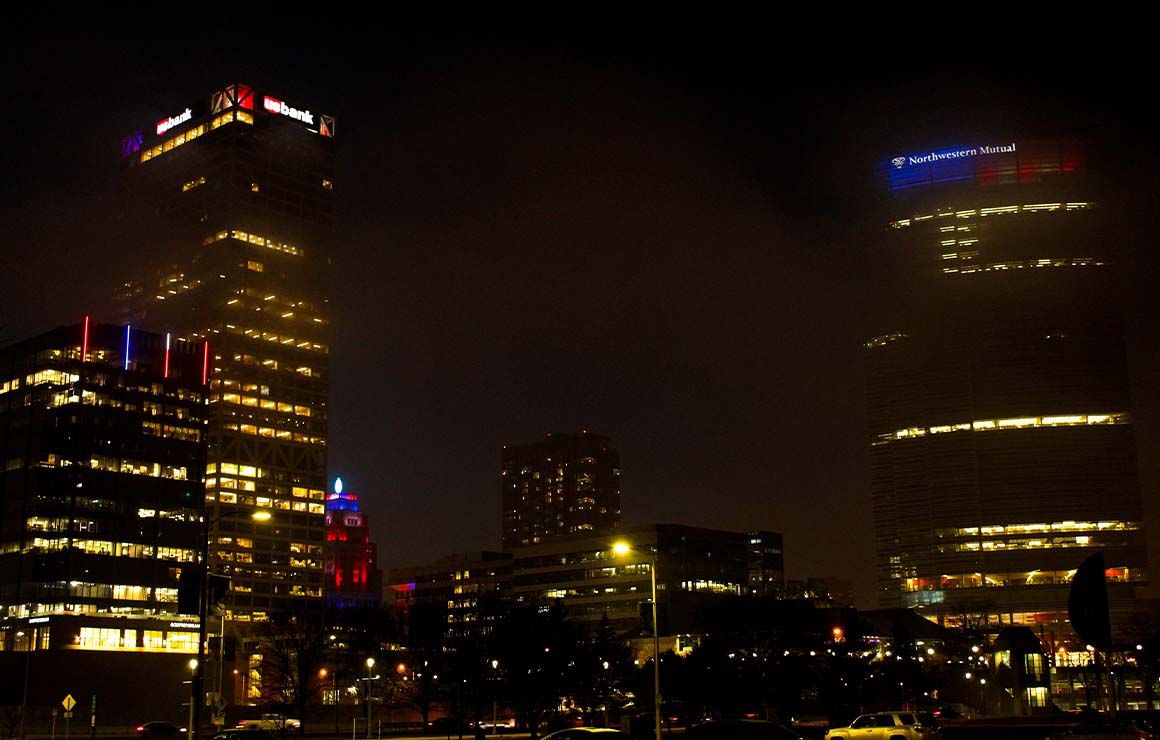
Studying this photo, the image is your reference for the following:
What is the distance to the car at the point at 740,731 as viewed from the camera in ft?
124

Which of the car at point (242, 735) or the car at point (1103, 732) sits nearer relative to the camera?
the car at point (1103, 732)

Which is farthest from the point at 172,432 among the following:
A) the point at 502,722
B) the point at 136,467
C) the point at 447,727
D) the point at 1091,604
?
the point at 1091,604

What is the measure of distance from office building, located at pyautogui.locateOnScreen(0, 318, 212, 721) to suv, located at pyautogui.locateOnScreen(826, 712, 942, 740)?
13011 cm

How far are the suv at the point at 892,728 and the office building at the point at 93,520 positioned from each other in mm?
130114

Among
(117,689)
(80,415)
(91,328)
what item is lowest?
(117,689)

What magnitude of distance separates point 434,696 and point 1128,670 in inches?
3603

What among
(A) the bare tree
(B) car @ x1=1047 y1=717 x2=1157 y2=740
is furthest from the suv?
(A) the bare tree

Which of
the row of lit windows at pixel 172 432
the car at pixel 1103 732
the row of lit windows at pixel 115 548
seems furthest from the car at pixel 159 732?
the row of lit windows at pixel 172 432

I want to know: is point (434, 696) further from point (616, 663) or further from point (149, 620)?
point (149, 620)

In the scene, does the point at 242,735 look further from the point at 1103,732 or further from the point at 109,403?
the point at 109,403

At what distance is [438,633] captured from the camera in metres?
94.1

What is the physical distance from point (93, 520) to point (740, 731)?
16023 centimetres

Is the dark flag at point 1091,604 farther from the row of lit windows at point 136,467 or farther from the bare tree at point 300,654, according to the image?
the row of lit windows at point 136,467

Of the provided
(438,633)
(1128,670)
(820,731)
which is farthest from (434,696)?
(1128,670)
